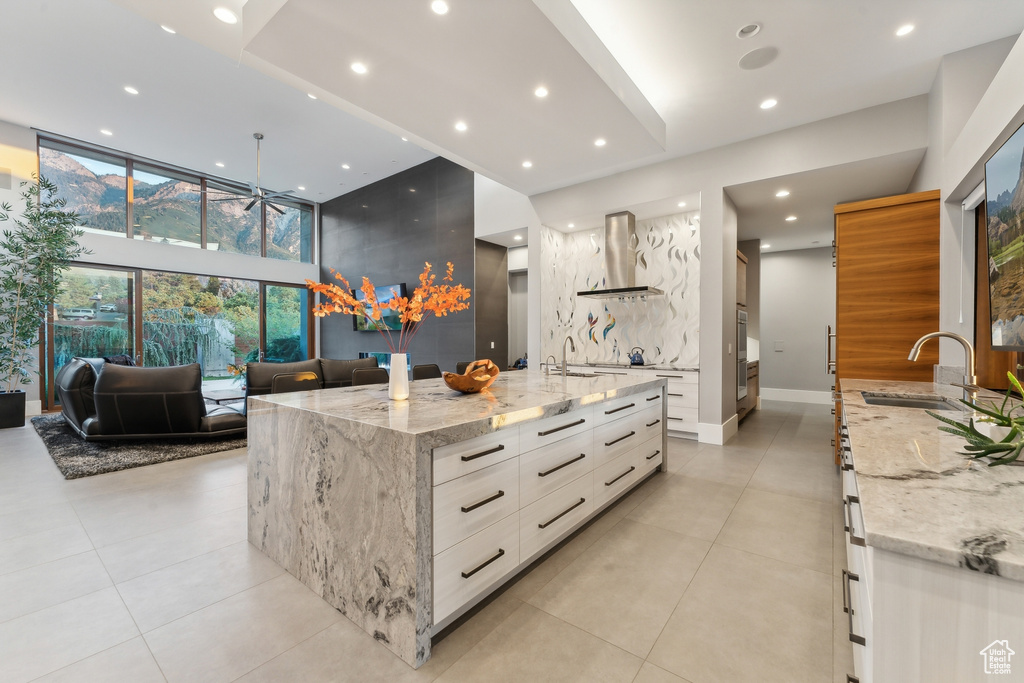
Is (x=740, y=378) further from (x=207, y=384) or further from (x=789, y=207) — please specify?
(x=207, y=384)

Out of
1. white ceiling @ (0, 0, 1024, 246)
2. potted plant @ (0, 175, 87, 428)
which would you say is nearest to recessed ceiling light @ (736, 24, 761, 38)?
white ceiling @ (0, 0, 1024, 246)

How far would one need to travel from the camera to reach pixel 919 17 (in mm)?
2609

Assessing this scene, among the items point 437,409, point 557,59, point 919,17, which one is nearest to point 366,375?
point 437,409

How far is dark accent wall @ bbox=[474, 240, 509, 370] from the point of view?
20.6 feet

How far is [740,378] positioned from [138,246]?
9483 mm

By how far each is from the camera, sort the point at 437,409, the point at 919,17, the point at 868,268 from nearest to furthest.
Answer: the point at 437,409 < the point at 919,17 < the point at 868,268

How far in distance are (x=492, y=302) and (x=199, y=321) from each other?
5.46m

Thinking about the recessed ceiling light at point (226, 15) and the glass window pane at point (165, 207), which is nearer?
the recessed ceiling light at point (226, 15)

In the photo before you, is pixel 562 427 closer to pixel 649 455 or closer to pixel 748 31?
pixel 649 455

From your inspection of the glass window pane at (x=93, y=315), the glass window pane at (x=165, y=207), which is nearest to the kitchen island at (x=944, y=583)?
the glass window pane at (x=93, y=315)

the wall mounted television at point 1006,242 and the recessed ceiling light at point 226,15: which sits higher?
the recessed ceiling light at point 226,15

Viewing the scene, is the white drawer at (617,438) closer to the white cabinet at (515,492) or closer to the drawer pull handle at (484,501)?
the white cabinet at (515,492)

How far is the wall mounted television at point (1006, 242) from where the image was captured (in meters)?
1.66

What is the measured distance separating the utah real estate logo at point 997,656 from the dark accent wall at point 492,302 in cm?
580
